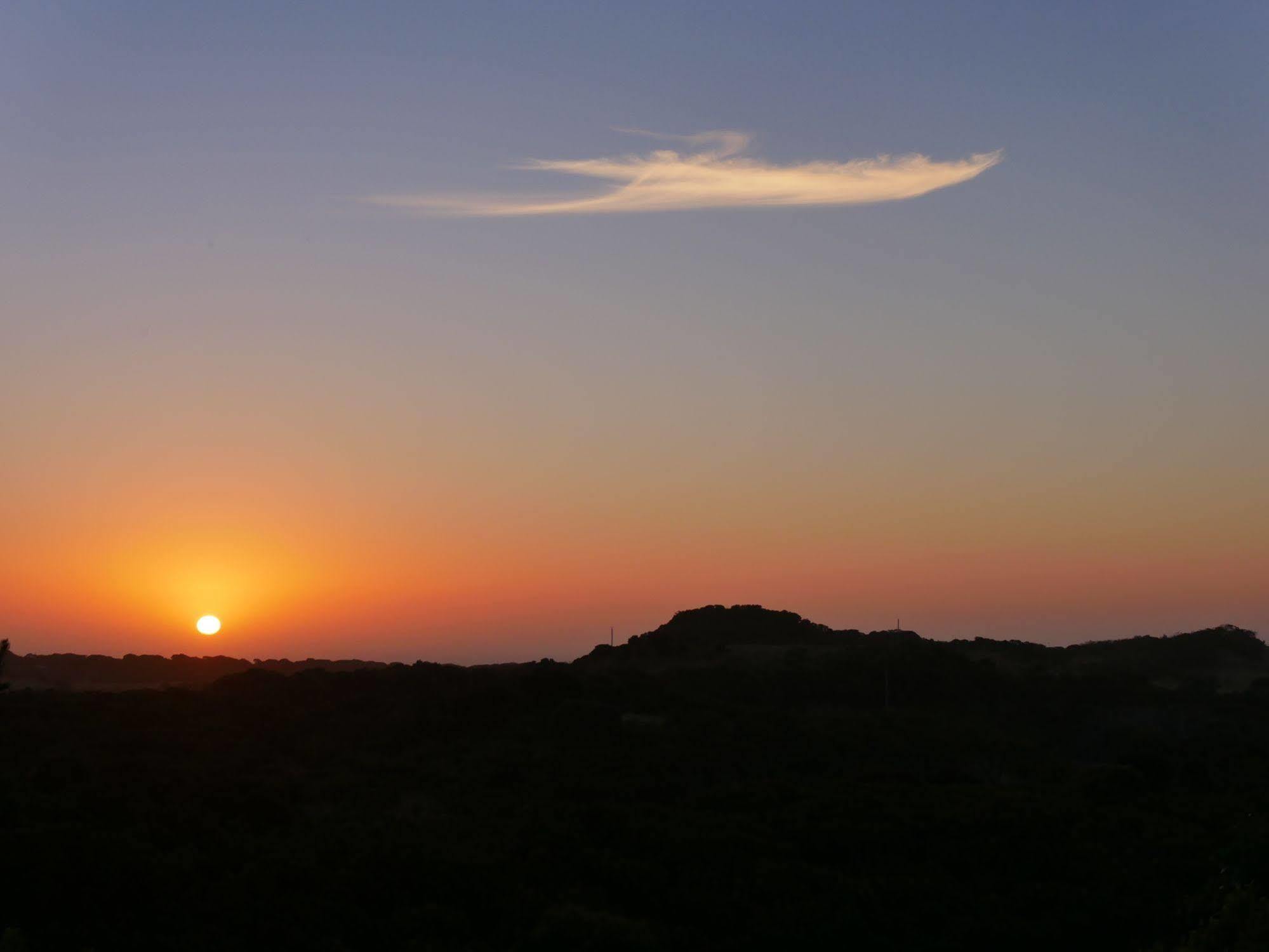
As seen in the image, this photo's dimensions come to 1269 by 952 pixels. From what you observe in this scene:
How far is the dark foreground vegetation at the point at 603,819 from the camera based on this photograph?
19531 millimetres

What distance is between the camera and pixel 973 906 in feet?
70.8

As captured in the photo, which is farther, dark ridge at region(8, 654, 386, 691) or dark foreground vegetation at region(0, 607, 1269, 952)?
dark ridge at region(8, 654, 386, 691)

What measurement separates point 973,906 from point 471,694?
24.7 meters

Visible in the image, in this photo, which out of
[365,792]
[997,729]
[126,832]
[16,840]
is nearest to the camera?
[16,840]

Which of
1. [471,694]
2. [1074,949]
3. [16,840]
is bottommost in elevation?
[1074,949]

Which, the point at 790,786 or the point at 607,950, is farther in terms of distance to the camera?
the point at 790,786

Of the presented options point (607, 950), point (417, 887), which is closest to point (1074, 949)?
point (607, 950)

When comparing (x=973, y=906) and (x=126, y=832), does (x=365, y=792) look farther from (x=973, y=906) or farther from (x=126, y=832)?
(x=973, y=906)

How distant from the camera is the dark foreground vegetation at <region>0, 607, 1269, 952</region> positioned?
19531mm

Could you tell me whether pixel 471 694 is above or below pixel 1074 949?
above

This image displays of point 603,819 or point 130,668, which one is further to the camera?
point 130,668

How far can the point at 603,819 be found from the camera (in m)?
26.6

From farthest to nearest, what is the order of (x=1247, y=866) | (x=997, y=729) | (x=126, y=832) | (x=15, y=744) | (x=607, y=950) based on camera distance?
(x=997, y=729)
(x=15, y=744)
(x=126, y=832)
(x=607, y=950)
(x=1247, y=866)

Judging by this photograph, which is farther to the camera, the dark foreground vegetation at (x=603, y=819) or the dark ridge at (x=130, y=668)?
the dark ridge at (x=130, y=668)
